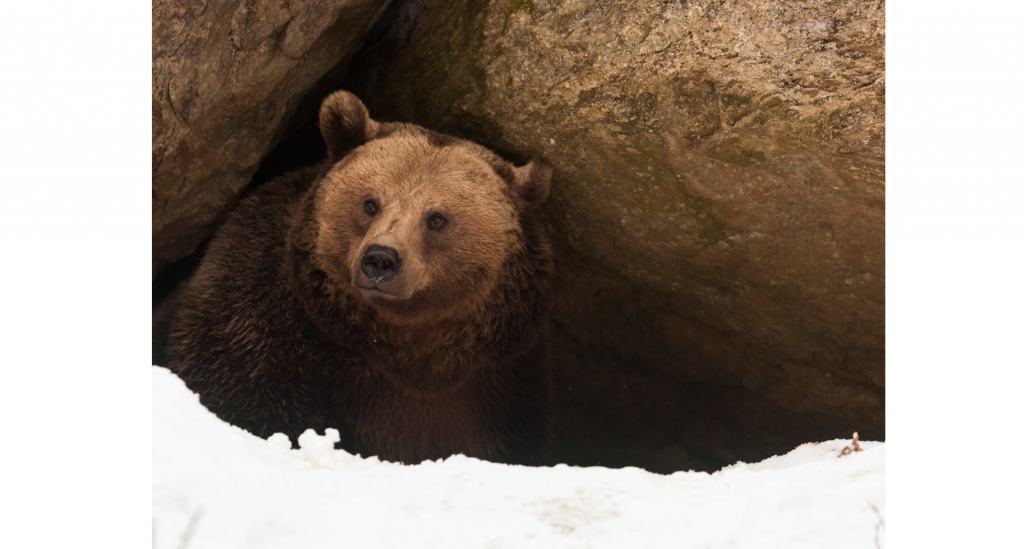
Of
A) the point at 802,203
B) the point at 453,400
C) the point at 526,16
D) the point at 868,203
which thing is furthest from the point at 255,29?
the point at 868,203

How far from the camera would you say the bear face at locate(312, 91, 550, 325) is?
337 cm

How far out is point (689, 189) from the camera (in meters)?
3.72

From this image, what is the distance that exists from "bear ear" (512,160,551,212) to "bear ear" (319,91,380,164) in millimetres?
820

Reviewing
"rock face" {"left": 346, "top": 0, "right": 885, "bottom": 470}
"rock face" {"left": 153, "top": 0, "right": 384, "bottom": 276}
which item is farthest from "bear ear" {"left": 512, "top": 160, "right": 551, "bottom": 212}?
"rock face" {"left": 153, "top": 0, "right": 384, "bottom": 276}

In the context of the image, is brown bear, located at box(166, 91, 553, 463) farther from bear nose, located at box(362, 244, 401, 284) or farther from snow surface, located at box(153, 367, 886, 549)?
snow surface, located at box(153, 367, 886, 549)

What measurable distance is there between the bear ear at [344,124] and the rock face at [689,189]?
0.52 m

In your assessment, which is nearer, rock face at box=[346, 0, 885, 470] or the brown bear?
rock face at box=[346, 0, 885, 470]

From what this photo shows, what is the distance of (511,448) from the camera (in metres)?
4.09

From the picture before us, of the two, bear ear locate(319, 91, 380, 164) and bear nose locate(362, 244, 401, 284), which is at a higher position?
bear ear locate(319, 91, 380, 164)

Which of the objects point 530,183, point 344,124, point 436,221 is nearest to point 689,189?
point 530,183

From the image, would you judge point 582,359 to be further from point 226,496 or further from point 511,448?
point 226,496

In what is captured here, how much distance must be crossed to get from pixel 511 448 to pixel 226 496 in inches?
96.5

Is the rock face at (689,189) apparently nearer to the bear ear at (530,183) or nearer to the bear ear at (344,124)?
the bear ear at (530,183)

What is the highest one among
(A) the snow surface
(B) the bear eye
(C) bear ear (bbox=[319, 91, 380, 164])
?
(C) bear ear (bbox=[319, 91, 380, 164])
